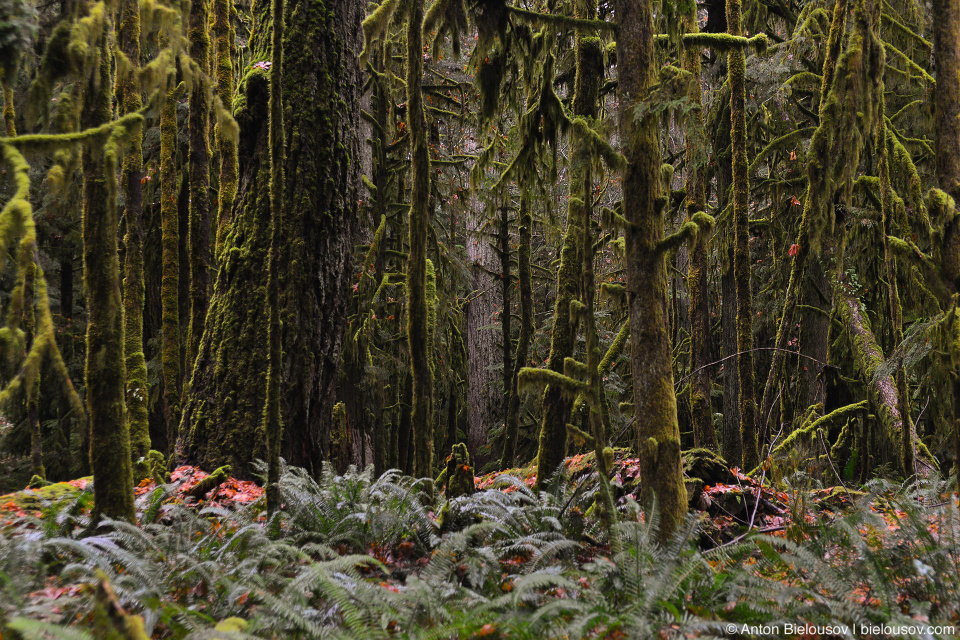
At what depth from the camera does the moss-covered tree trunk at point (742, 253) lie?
5.66 metres

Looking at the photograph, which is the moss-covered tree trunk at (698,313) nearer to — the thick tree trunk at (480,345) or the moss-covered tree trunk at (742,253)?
the moss-covered tree trunk at (742,253)

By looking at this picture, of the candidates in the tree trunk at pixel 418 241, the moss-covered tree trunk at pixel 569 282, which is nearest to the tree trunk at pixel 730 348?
the moss-covered tree trunk at pixel 569 282

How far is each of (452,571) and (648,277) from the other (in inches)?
84.7

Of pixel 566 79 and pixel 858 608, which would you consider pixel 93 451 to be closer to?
pixel 858 608

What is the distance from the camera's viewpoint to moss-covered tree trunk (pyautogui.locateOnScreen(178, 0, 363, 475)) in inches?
208

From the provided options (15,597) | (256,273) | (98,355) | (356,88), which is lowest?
(15,597)

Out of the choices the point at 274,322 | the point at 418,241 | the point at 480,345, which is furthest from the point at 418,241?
the point at 480,345

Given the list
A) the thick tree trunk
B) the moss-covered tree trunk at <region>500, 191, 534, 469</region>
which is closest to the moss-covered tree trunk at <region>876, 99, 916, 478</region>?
the moss-covered tree trunk at <region>500, 191, 534, 469</region>

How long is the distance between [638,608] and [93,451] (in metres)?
3.11

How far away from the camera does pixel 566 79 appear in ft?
24.0

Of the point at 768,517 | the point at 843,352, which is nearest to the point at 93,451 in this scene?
the point at 768,517

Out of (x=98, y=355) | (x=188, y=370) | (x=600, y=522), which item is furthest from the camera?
(x=188, y=370)

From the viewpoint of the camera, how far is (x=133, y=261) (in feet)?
19.9

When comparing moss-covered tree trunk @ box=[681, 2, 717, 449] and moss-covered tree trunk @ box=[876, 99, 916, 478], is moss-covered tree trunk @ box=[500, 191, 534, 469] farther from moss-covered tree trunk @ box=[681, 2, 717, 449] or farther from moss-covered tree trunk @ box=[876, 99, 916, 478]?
moss-covered tree trunk @ box=[876, 99, 916, 478]
